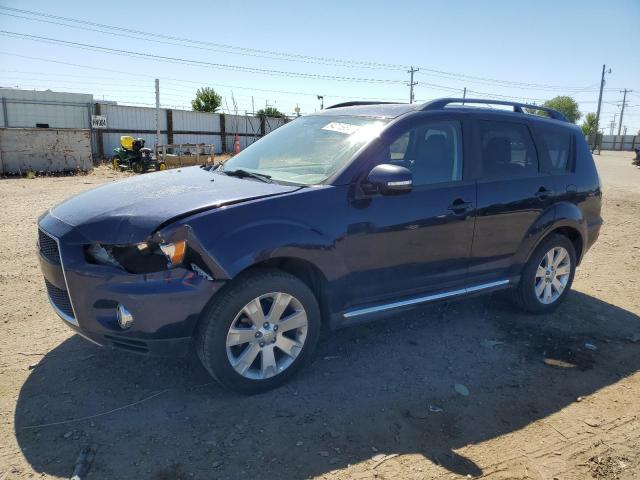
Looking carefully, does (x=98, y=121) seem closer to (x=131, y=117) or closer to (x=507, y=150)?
(x=131, y=117)

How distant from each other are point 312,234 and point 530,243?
7.64ft

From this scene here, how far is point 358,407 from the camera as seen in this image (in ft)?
10.3

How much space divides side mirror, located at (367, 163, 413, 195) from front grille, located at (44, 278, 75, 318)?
204 centimetres

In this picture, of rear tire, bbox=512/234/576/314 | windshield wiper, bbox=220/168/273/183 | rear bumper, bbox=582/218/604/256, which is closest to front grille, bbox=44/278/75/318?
windshield wiper, bbox=220/168/273/183

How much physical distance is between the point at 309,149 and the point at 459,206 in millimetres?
1254

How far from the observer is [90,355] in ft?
11.8

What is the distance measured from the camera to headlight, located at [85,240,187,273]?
280 centimetres

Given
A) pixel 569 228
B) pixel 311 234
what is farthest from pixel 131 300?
pixel 569 228

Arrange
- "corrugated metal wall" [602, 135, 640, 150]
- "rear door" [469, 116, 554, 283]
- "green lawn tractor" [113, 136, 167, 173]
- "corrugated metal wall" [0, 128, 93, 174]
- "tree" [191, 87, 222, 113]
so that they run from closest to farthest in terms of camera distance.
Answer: "rear door" [469, 116, 554, 283], "corrugated metal wall" [0, 128, 93, 174], "green lawn tractor" [113, 136, 167, 173], "tree" [191, 87, 222, 113], "corrugated metal wall" [602, 135, 640, 150]

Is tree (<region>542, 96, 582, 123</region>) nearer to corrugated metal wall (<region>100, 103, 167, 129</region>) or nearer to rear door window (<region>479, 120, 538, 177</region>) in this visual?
corrugated metal wall (<region>100, 103, 167, 129</region>)

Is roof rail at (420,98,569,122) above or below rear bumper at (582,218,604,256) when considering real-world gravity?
above

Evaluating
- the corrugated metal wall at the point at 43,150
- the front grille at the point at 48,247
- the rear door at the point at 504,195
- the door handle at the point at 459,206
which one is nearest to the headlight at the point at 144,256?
the front grille at the point at 48,247

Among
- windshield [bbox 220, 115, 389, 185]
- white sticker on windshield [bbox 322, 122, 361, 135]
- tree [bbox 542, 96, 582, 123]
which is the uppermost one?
tree [bbox 542, 96, 582, 123]

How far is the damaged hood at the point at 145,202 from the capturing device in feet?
9.39
